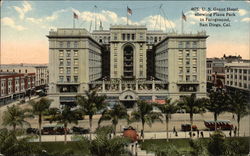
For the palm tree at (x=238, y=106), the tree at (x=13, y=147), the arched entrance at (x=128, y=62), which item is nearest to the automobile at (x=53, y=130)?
the tree at (x=13, y=147)

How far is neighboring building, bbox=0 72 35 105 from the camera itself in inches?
2820

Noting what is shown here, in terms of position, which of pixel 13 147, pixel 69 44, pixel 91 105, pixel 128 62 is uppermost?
pixel 69 44

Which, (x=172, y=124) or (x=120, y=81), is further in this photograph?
(x=120, y=81)

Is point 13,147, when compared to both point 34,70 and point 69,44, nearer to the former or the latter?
point 69,44

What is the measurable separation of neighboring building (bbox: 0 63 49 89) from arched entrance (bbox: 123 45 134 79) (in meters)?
28.8

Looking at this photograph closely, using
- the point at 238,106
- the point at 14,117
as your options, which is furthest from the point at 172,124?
the point at 14,117

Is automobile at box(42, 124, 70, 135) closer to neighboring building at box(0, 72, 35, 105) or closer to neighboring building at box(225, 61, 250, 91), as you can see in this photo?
neighboring building at box(0, 72, 35, 105)

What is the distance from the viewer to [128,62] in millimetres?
83812

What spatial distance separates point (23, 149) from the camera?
2348 cm

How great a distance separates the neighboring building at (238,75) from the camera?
67375mm

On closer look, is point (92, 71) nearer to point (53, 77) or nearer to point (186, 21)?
point (53, 77)

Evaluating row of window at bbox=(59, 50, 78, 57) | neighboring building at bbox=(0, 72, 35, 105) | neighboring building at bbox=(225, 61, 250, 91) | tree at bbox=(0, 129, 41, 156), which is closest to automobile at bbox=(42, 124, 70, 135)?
tree at bbox=(0, 129, 41, 156)

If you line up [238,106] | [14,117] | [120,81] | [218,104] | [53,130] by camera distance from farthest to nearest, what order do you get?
1. [120,81]
2. [53,130]
3. [218,104]
4. [238,106]
5. [14,117]

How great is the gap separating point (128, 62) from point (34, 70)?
3198cm
